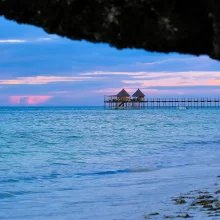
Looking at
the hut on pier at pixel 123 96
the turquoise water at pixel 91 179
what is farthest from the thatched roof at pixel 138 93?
the turquoise water at pixel 91 179

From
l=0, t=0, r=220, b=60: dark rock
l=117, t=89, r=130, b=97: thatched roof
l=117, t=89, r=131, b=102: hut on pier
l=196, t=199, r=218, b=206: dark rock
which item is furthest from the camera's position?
l=117, t=89, r=131, b=102: hut on pier

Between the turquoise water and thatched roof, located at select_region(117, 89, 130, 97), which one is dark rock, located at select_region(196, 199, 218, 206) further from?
thatched roof, located at select_region(117, 89, 130, 97)

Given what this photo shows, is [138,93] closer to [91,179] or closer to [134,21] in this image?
[91,179]

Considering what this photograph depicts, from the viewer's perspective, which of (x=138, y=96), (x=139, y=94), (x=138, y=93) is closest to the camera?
(x=138, y=96)

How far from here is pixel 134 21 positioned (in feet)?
8.64

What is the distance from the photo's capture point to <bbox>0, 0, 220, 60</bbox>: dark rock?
8.40 feet

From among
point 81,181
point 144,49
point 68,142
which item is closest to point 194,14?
point 144,49

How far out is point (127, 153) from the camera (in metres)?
30.6

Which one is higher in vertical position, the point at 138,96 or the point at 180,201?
the point at 138,96

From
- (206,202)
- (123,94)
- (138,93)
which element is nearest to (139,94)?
(138,93)

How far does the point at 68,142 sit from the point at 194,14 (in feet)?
122

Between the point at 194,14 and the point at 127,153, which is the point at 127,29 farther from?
the point at 127,153

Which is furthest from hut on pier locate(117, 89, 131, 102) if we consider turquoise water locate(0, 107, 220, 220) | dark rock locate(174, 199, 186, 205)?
dark rock locate(174, 199, 186, 205)

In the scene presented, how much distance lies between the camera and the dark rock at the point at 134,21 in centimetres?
256
